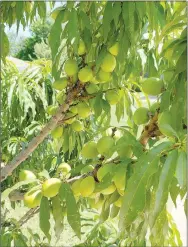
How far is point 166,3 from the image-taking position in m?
0.86

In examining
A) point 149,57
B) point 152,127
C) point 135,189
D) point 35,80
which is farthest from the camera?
point 35,80

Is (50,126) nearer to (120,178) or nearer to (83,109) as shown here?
(83,109)

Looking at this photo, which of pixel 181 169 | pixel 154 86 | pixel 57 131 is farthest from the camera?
pixel 57 131

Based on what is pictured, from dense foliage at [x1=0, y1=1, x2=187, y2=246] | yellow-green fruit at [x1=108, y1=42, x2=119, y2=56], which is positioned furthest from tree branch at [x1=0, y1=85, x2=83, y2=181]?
yellow-green fruit at [x1=108, y1=42, x2=119, y2=56]

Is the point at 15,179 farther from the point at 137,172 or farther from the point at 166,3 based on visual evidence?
the point at 137,172

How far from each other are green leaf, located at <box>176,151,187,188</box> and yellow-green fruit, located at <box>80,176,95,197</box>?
214 millimetres

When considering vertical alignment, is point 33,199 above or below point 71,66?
below

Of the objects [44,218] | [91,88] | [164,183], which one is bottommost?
[44,218]

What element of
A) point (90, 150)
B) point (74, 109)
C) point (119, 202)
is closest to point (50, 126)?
point (74, 109)

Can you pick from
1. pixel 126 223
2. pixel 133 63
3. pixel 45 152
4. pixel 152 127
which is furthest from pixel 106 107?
pixel 45 152

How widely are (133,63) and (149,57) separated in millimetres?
57

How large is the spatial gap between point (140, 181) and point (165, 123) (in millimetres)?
101

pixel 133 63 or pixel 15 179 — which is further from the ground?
pixel 133 63

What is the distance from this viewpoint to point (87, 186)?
0.70 meters
